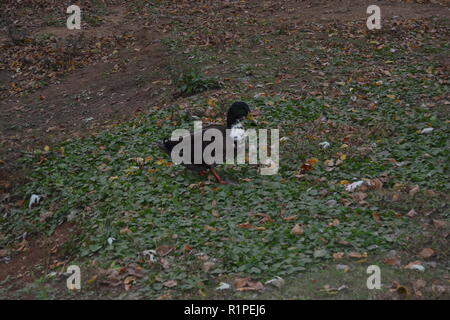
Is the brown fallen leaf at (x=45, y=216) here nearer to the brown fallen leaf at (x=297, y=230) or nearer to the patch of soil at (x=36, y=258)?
the patch of soil at (x=36, y=258)

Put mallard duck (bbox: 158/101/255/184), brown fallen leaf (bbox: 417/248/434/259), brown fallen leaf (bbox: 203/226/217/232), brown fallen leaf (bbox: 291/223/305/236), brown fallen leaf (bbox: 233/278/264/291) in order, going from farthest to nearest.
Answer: mallard duck (bbox: 158/101/255/184), brown fallen leaf (bbox: 203/226/217/232), brown fallen leaf (bbox: 291/223/305/236), brown fallen leaf (bbox: 417/248/434/259), brown fallen leaf (bbox: 233/278/264/291)

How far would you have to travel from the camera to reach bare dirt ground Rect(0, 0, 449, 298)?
29.9ft

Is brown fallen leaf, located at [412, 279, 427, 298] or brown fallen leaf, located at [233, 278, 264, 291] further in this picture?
brown fallen leaf, located at [233, 278, 264, 291]

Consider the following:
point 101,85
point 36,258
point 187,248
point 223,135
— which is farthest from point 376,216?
point 101,85

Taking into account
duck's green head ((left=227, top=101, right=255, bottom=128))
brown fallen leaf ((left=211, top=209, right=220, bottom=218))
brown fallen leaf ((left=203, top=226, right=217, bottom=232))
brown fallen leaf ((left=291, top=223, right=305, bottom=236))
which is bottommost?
brown fallen leaf ((left=203, top=226, right=217, bottom=232))

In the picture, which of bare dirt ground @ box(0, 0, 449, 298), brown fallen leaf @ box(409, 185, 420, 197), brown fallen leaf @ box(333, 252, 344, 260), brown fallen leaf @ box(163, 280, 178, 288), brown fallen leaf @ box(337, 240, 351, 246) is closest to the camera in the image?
brown fallen leaf @ box(163, 280, 178, 288)

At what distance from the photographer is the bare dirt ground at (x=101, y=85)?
359 inches

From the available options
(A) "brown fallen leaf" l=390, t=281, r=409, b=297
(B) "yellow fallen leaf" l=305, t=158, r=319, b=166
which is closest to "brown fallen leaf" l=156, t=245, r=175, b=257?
(A) "brown fallen leaf" l=390, t=281, r=409, b=297

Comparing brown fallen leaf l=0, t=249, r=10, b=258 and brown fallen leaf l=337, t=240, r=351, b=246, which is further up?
brown fallen leaf l=337, t=240, r=351, b=246

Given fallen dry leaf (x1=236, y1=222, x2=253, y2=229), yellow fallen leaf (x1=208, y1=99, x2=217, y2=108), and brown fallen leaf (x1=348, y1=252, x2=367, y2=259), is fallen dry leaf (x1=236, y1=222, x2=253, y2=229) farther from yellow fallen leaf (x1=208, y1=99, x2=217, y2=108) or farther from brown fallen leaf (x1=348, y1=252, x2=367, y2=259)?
yellow fallen leaf (x1=208, y1=99, x2=217, y2=108)

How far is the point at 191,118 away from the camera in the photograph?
380 inches
